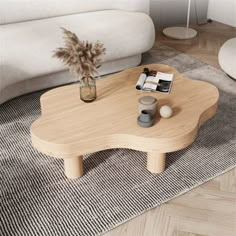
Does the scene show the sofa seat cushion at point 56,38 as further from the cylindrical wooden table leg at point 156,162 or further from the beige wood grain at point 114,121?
the cylindrical wooden table leg at point 156,162

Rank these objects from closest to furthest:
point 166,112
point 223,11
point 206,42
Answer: point 166,112 → point 206,42 → point 223,11

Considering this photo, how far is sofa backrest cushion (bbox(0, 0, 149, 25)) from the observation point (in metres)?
2.59

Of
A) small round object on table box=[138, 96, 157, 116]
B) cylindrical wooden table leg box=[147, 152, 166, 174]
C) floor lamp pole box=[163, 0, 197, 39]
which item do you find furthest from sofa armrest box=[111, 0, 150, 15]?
cylindrical wooden table leg box=[147, 152, 166, 174]

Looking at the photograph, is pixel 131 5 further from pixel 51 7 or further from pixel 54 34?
pixel 54 34

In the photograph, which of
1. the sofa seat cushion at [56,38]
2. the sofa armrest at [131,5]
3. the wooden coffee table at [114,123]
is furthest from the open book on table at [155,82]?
the sofa armrest at [131,5]

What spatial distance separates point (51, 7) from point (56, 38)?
0.47 m

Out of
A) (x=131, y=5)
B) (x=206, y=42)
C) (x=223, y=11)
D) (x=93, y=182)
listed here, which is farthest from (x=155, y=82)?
(x=223, y=11)

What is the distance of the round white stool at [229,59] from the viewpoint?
2684 mm

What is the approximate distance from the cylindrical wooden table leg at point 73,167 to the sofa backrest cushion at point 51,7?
4.83 ft

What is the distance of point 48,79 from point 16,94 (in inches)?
11.0

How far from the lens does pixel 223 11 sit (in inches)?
166

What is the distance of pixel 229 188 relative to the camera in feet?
5.65

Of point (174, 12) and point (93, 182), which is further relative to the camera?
point (174, 12)

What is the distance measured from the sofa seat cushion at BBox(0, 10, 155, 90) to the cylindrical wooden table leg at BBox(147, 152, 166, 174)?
3.76 ft
